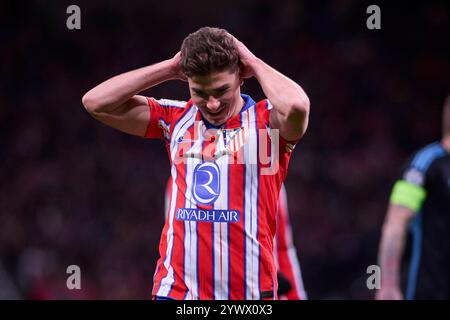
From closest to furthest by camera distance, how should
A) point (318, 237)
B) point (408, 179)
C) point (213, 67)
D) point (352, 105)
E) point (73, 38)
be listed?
point (213, 67) → point (408, 179) → point (318, 237) → point (352, 105) → point (73, 38)

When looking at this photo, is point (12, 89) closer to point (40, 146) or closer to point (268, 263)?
point (40, 146)

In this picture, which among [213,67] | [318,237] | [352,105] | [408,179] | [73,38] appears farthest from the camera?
[73,38]

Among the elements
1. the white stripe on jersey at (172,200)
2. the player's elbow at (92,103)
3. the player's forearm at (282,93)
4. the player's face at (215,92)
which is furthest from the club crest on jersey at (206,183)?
the player's elbow at (92,103)

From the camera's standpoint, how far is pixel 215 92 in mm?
3607

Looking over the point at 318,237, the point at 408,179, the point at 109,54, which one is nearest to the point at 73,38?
the point at 109,54

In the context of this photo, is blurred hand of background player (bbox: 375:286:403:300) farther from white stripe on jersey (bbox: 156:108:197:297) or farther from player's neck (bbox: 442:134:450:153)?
white stripe on jersey (bbox: 156:108:197:297)

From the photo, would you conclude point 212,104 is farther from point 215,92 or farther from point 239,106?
point 239,106

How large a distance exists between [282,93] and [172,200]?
0.72m

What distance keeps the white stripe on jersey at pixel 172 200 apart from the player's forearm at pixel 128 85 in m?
0.21

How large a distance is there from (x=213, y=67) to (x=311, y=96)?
8.04m

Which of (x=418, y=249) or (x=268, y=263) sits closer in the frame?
(x=268, y=263)

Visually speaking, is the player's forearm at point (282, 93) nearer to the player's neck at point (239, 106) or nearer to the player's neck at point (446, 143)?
the player's neck at point (239, 106)

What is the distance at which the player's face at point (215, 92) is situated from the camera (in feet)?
11.8
